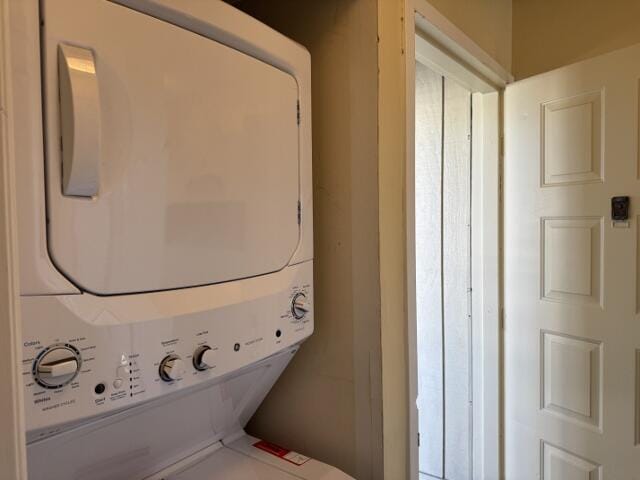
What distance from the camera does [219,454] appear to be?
1.23 m

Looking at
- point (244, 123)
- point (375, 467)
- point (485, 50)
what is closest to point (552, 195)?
point (485, 50)

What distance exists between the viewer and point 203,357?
82cm

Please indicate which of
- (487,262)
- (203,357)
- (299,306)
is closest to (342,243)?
(299,306)

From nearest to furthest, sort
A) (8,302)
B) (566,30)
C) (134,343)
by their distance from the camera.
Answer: (8,302) < (134,343) < (566,30)

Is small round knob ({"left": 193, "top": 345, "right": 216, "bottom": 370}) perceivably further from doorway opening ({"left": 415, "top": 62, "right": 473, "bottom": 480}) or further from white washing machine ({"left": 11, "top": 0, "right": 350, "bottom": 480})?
doorway opening ({"left": 415, "top": 62, "right": 473, "bottom": 480})

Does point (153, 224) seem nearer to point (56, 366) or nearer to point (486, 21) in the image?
point (56, 366)

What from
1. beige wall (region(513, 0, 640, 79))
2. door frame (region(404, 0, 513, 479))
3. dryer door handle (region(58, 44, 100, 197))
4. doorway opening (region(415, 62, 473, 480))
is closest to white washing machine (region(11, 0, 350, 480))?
dryer door handle (region(58, 44, 100, 197))

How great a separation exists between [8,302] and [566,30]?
8.10 feet

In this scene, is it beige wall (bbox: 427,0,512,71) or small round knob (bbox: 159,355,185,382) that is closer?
small round knob (bbox: 159,355,185,382)

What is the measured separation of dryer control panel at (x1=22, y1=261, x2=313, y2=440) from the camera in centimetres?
61

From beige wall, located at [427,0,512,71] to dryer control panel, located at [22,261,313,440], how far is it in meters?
1.17

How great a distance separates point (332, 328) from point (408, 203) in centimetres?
44

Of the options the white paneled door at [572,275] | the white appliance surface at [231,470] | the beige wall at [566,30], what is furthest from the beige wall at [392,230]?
the beige wall at [566,30]

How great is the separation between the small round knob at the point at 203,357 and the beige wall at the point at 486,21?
1.27m
